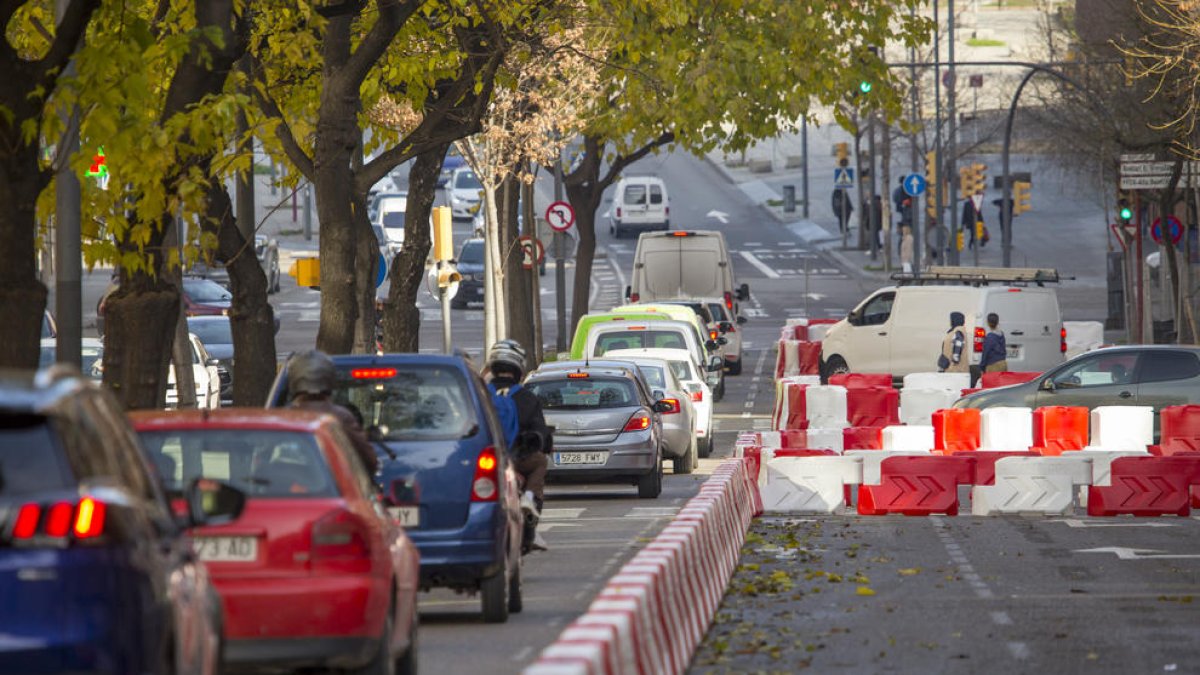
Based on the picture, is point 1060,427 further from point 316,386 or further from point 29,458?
point 29,458

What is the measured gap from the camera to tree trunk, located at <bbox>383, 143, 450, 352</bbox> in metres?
28.3

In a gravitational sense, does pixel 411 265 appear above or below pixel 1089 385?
above

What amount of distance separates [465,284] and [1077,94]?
58.6 feet

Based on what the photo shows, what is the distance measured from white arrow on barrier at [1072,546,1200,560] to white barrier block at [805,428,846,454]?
8694 mm

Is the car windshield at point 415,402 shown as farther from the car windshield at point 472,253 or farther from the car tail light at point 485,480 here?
the car windshield at point 472,253

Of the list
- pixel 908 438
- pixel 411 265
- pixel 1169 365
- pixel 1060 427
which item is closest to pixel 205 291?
pixel 411 265

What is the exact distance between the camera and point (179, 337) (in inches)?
952

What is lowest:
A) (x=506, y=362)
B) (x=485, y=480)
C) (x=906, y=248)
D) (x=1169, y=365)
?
(x=1169, y=365)

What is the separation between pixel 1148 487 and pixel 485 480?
1006 centimetres

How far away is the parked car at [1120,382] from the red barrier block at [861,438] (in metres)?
2.09

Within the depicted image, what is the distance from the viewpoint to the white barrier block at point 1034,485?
70.5ft

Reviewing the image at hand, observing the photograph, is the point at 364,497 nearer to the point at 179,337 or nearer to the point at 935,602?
the point at 935,602

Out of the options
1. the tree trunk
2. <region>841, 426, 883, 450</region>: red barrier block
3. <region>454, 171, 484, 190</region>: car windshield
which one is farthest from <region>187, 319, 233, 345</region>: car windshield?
<region>454, 171, 484, 190</region>: car windshield

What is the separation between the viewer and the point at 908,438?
2644 cm
